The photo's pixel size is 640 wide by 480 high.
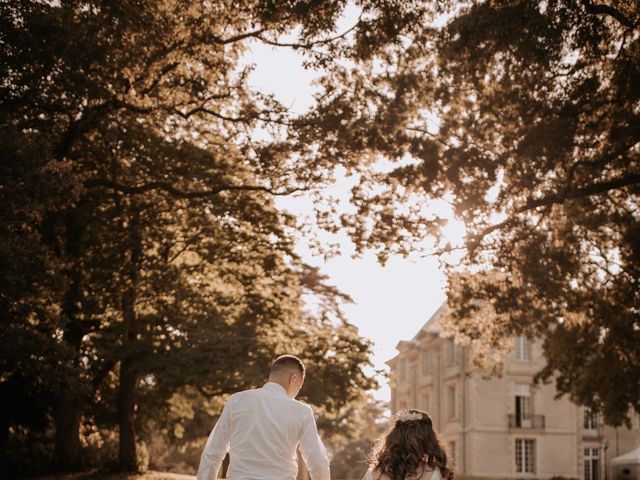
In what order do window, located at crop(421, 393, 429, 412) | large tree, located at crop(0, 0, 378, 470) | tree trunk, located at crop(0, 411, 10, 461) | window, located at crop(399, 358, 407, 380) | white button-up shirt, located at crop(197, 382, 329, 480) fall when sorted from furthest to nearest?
window, located at crop(399, 358, 407, 380)
window, located at crop(421, 393, 429, 412)
tree trunk, located at crop(0, 411, 10, 461)
large tree, located at crop(0, 0, 378, 470)
white button-up shirt, located at crop(197, 382, 329, 480)

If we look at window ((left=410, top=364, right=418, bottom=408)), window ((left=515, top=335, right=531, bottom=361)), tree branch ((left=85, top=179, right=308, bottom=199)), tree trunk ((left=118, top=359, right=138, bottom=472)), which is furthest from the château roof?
tree branch ((left=85, top=179, right=308, bottom=199))

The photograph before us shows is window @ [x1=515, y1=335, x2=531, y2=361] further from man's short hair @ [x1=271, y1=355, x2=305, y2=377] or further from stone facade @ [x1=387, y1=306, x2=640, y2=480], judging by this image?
man's short hair @ [x1=271, y1=355, x2=305, y2=377]

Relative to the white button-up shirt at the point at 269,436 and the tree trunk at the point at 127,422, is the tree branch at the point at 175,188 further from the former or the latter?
the white button-up shirt at the point at 269,436

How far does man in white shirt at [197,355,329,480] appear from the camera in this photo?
6.48 meters

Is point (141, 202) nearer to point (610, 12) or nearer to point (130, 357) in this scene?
point (130, 357)

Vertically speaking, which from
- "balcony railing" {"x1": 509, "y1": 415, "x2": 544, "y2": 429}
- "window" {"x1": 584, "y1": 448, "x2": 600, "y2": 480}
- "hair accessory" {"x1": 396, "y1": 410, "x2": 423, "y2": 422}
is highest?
"balcony railing" {"x1": 509, "y1": 415, "x2": 544, "y2": 429}

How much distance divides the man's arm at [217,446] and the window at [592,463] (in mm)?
51331

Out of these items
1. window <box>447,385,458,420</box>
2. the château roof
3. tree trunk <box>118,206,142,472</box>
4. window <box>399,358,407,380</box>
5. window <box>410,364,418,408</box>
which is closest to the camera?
tree trunk <box>118,206,142,472</box>

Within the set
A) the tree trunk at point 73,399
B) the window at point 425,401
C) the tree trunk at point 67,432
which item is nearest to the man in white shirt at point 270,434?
the tree trunk at point 73,399

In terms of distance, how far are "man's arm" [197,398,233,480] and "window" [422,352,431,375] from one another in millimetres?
55632

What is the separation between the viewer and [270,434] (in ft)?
21.3

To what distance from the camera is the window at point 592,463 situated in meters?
53.8

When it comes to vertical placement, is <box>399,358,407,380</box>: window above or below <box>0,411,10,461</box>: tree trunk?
above

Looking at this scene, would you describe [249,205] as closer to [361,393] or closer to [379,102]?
[379,102]
